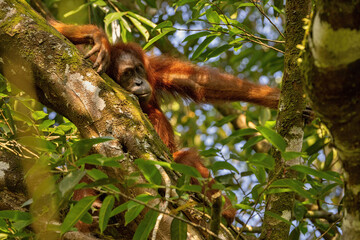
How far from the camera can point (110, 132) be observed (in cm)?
240

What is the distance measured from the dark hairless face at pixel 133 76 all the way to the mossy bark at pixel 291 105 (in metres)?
1.73

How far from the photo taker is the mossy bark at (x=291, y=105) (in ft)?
8.13

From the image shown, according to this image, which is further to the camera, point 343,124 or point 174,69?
point 174,69

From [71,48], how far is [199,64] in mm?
2435

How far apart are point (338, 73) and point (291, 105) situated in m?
1.34

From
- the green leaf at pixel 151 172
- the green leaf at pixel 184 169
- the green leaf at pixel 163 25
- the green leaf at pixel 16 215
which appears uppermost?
the green leaf at pixel 163 25

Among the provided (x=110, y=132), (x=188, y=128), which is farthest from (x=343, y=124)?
(x=188, y=128)

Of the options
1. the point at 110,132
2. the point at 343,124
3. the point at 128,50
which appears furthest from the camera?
the point at 128,50

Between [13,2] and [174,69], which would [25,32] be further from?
[174,69]

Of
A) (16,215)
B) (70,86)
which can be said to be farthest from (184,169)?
(70,86)

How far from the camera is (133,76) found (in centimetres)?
425

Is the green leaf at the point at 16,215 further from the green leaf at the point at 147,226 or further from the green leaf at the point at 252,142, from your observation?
the green leaf at the point at 252,142

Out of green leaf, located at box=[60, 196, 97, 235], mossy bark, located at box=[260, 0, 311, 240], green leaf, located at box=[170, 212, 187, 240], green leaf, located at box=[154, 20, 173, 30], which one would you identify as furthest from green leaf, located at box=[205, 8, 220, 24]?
green leaf, located at box=[60, 196, 97, 235]

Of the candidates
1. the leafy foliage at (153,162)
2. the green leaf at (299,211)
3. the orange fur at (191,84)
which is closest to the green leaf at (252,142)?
the leafy foliage at (153,162)
